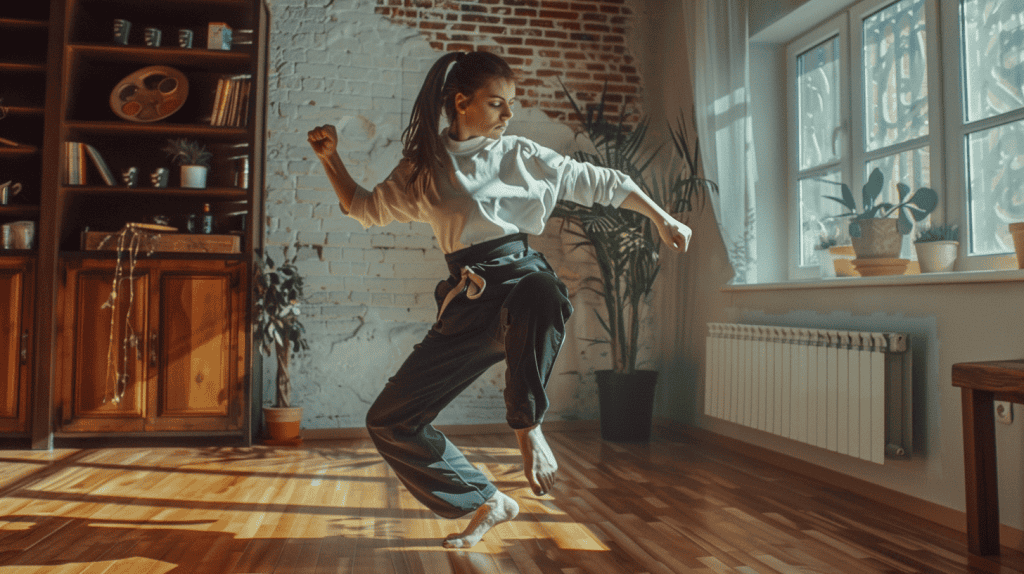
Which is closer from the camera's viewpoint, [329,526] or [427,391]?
[427,391]

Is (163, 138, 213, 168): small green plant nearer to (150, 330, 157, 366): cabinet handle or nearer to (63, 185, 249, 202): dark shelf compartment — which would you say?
(63, 185, 249, 202): dark shelf compartment

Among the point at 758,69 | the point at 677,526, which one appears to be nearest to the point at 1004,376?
the point at 677,526

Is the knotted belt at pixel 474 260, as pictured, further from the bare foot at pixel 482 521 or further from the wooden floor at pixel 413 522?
the wooden floor at pixel 413 522

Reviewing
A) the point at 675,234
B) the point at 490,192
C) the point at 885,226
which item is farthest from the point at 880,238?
the point at 490,192

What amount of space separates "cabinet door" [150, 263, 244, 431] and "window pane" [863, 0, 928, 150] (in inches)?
127

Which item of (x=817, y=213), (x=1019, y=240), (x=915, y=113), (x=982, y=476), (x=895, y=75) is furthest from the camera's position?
(x=817, y=213)

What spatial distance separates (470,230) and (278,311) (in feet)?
7.37

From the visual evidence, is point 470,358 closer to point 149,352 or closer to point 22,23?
point 149,352

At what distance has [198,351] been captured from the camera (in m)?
3.63

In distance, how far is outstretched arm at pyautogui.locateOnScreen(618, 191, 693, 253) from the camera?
5.80 ft

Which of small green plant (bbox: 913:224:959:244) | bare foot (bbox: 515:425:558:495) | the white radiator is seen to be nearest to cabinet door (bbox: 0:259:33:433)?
bare foot (bbox: 515:425:558:495)

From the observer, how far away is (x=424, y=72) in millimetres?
4250

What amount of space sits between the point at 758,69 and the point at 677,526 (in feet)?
8.23

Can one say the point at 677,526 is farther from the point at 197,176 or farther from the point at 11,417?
the point at 11,417
